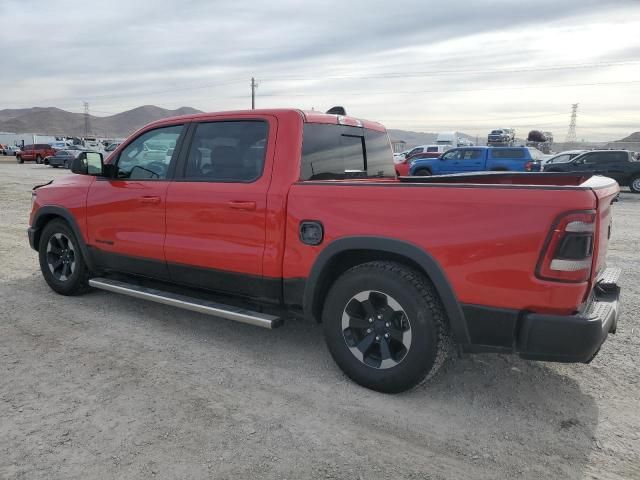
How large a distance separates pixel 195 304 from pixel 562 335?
8.57 ft

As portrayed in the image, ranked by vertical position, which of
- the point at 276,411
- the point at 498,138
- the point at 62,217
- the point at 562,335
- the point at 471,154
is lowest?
the point at 276,411

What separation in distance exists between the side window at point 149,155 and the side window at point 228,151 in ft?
0.91

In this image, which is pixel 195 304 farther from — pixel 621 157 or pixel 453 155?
pixel 621 157

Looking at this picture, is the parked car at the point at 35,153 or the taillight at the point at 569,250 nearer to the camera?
the taillight at the point at 569,250

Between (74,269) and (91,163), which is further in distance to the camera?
(74,269)

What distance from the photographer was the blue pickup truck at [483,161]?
19234mm

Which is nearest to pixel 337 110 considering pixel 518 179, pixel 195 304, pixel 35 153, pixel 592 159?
pixel 518 179

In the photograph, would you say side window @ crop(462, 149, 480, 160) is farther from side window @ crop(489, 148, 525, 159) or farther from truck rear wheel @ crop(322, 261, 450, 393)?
truck rear wheel @ crop(322, 261, 450, 393)

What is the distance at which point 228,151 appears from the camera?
12.7ft

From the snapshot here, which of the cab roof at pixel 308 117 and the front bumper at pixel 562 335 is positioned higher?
the cab roof at pixel 308 117

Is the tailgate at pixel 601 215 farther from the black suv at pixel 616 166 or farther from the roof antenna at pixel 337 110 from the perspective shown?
the black suv at pixel 616 166

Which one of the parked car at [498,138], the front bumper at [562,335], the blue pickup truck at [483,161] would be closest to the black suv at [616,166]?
the blue pickup truck at [483,161]

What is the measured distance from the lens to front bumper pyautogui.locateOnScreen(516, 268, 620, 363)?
2.57m

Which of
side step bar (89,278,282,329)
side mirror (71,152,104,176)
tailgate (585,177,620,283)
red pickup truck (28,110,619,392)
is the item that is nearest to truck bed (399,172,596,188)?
red pickup truck (28,110,619,392)
